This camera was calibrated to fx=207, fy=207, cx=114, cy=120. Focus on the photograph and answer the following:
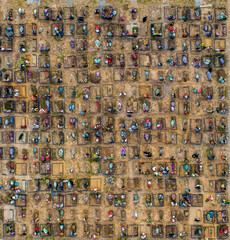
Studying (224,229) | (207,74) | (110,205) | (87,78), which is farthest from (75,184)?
(207,74)

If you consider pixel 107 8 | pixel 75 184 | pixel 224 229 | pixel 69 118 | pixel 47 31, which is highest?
pixel 107 8

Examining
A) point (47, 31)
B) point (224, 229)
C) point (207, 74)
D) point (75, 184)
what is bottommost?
point (224, 229)

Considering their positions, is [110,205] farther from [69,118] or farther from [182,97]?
[182,97]

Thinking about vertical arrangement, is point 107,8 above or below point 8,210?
above

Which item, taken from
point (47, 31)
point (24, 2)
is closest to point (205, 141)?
point (47, 31)

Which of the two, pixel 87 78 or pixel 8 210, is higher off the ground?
pixel 87 78

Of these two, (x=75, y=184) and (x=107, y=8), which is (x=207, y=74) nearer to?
(x=107, y=8)
